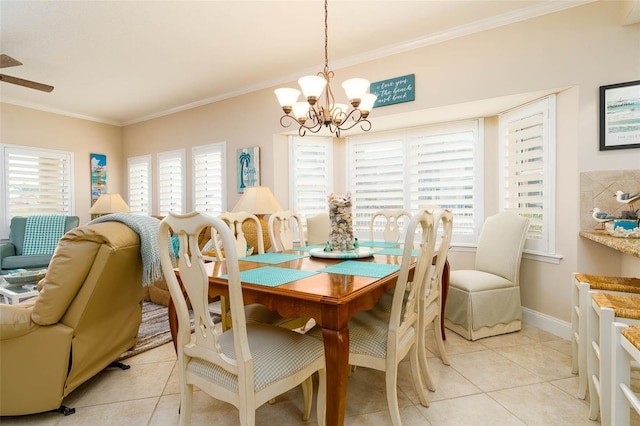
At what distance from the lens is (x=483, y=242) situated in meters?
3.11

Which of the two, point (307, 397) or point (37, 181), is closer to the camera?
point (307, 397)

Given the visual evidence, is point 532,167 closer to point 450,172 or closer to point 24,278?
point 450,172

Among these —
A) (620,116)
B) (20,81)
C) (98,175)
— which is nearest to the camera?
(620,116)

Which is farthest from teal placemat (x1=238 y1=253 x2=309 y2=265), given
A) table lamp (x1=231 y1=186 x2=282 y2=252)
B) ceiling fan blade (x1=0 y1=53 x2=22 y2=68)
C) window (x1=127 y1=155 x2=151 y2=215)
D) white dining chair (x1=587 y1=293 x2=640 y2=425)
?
window (x1=127 y1=155 x2=151 y2=215)

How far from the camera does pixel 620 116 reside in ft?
7.72

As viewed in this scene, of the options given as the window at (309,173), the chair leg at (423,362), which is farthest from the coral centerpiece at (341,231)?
the window at (309,173)

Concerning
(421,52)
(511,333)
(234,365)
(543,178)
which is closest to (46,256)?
(234,365)

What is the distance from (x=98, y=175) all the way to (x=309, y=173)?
400cm

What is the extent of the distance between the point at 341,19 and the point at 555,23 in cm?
172

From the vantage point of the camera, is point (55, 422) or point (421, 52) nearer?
point (55, 422)

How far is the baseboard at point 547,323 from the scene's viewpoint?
265 cm

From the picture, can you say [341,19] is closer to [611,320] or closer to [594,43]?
[594,43]

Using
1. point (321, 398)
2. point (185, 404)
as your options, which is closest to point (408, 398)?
point (321, 398)

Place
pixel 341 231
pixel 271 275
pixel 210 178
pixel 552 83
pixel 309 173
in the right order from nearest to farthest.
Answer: pixel 271 275, pixel 341 231, pixel 552 83, pixel 309 173, pixel 210 178
